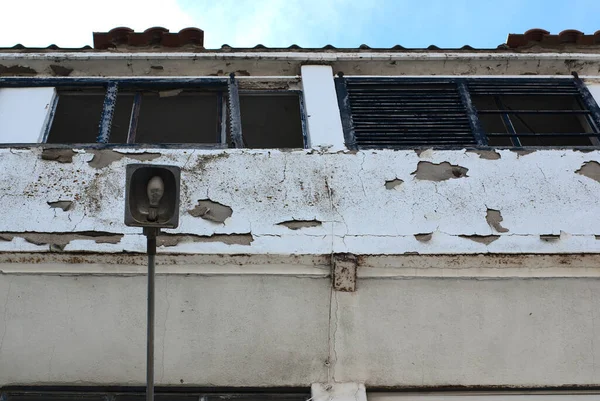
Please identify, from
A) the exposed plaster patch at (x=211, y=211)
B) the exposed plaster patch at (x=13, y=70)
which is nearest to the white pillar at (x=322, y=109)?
the exposed plaster patch at (x=211, y=211)

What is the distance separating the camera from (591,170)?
5.35m

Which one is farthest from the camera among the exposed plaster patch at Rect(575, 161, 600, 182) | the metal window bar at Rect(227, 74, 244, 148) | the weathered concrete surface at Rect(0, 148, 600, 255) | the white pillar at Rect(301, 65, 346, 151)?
the metal window bar at Rect(227, 74, 244, 148)

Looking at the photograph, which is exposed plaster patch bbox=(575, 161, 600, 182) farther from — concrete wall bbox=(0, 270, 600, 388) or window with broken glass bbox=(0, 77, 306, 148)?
window with broken glass bbox=(0, 77, 306, 148)

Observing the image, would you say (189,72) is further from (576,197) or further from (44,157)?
(576,197)

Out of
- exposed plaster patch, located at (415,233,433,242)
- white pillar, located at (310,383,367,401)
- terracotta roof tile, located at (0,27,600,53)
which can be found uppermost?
terracotta roof tile, located at (0,27,600,53)

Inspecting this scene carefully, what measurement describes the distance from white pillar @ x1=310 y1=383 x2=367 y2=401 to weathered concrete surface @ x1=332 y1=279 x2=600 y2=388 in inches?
1.9

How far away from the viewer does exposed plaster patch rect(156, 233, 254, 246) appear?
4777 mm

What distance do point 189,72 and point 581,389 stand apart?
4.02 meters

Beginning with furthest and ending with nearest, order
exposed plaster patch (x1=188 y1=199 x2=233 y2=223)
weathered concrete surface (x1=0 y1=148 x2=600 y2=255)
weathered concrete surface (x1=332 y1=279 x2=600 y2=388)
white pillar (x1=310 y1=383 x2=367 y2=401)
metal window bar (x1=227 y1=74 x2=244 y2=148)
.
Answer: metal window bar (x1=227 y1=74 x2=244 y2=148) → exposed plaster patch (x1=188 y1=199 x2=233 y2=223) → weathered concrete surface (x1=0 y1=148 x2=600 y2=255) → weathered concrete surface (x1=332 y1=279 x2=600 y2=388) → white pillar (x1=310 y1=383 x2=367 y2=401)

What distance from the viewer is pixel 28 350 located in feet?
15.1

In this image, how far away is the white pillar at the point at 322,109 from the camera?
18.6 feet

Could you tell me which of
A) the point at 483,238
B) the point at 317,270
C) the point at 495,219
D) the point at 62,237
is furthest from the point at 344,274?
the point at 62,237

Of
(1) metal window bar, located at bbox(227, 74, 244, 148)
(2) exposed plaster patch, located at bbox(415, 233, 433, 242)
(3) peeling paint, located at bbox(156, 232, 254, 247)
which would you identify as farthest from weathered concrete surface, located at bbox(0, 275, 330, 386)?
(1) metal window bar, located at bbox(227, 74, 244, 148)

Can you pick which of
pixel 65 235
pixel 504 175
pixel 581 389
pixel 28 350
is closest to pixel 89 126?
pixel 65 235
